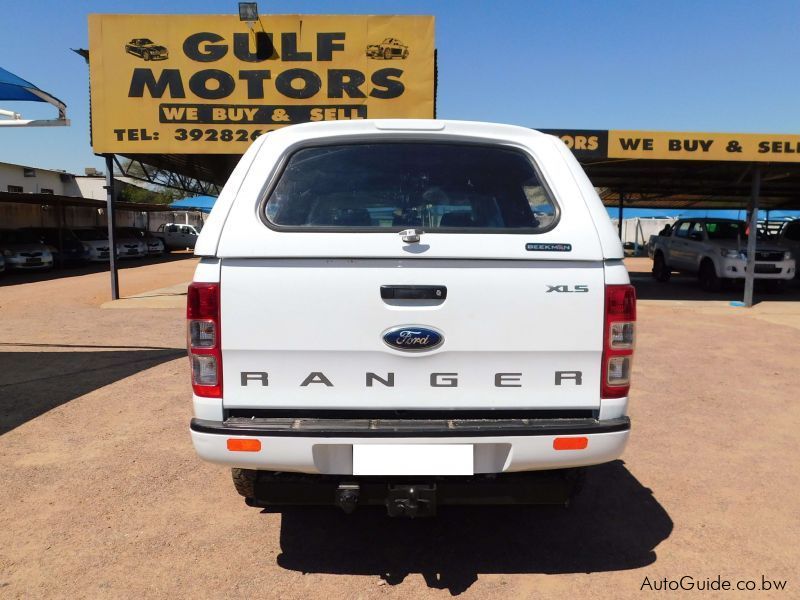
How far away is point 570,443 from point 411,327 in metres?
0.78

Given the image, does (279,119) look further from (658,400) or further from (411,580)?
(411,580)

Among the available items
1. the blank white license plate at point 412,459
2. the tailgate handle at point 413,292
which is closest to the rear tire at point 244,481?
the blank white license plate at point 412,459

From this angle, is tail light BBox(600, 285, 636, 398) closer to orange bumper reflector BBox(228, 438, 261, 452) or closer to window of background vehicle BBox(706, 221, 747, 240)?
orange bumper reflector BBox(228, 438, 261, 452)

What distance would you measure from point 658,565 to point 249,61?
12035 millimetres

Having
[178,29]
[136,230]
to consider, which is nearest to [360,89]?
[178,29]

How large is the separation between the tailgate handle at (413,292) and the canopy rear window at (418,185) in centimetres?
39

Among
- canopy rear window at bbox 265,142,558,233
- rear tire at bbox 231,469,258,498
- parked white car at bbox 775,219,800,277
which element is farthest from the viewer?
parked white car at bbox 775,219,800,277

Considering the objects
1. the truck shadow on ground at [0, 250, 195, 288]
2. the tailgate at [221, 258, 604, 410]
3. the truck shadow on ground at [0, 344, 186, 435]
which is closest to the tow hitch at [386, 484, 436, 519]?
the tailgate at [221, 258, 604, 410]

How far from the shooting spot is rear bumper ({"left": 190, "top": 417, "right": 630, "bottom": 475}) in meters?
2.42

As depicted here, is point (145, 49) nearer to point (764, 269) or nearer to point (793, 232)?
point (764, 269)

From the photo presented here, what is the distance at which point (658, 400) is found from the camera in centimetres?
583

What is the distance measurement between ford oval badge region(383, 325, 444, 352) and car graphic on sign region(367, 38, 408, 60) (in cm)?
1123

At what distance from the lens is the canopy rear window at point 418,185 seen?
2.77 meters

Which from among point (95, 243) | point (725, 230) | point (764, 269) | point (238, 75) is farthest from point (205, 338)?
point (95, 243)
